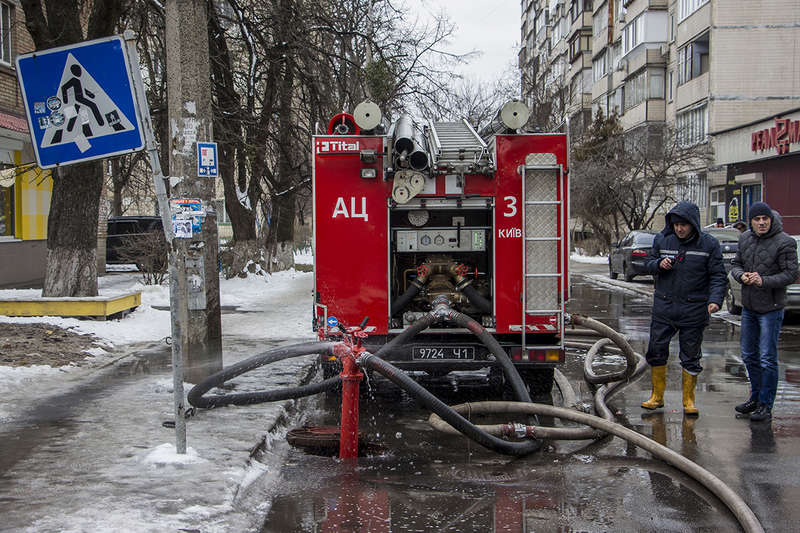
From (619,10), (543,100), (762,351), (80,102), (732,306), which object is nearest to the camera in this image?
(80,102)

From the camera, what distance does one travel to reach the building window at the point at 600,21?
51.3 m

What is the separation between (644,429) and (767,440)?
1.01m

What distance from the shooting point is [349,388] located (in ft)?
19.6

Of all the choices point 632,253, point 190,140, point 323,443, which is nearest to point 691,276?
point 323,443

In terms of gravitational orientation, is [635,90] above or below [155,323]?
above

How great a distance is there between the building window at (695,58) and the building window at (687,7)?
1.44 meters

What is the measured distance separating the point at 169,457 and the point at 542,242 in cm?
407

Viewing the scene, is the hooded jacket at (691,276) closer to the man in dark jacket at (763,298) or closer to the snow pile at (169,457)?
the man in dark jacket at (763,298)

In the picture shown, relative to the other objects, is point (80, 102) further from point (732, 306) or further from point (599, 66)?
point (599, 66)

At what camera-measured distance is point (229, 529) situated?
15.0 ft

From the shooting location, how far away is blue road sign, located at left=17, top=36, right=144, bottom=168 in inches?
207

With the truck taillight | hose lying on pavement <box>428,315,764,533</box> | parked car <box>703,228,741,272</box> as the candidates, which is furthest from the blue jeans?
parked car <box>703,228,741,272</box>

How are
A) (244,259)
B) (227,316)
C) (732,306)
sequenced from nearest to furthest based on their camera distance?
(227,316) < (732,306) < (244,259)

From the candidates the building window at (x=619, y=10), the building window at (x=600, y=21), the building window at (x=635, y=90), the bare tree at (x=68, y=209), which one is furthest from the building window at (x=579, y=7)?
the bare tree at (x=68, y=209)
